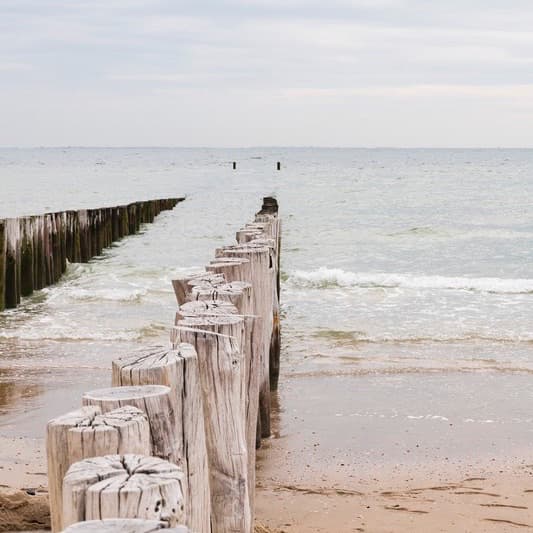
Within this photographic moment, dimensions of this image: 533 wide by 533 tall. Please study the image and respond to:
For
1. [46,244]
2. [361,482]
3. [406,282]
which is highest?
[46,244]

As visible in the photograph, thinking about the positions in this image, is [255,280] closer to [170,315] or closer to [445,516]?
[445,516]

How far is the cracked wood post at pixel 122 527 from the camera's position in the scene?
5.59 ft

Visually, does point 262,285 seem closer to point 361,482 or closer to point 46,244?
point 361,482

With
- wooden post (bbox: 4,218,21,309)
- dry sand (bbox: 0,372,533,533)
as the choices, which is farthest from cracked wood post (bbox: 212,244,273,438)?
wooden post (bbox: 4,218,21,309)

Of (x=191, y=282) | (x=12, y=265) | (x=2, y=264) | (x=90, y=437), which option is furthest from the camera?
(x=12, y=265)

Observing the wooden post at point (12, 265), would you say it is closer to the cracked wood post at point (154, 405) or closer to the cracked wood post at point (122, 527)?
the cracked wood post at point (154, 405)

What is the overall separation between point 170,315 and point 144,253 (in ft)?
25.3

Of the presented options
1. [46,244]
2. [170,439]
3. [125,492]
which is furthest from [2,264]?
[125,492]

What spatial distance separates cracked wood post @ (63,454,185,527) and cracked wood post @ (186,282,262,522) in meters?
2.04

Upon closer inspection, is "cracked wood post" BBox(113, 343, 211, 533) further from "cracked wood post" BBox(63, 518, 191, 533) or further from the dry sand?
the dry sand

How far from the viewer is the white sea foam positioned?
1368 centimetres

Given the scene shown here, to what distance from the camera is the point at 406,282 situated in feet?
46.4

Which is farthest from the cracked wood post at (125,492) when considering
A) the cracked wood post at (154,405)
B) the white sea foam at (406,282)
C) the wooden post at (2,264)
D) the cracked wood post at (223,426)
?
the white sea foam at (406,282)

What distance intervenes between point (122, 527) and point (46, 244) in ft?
41.3
